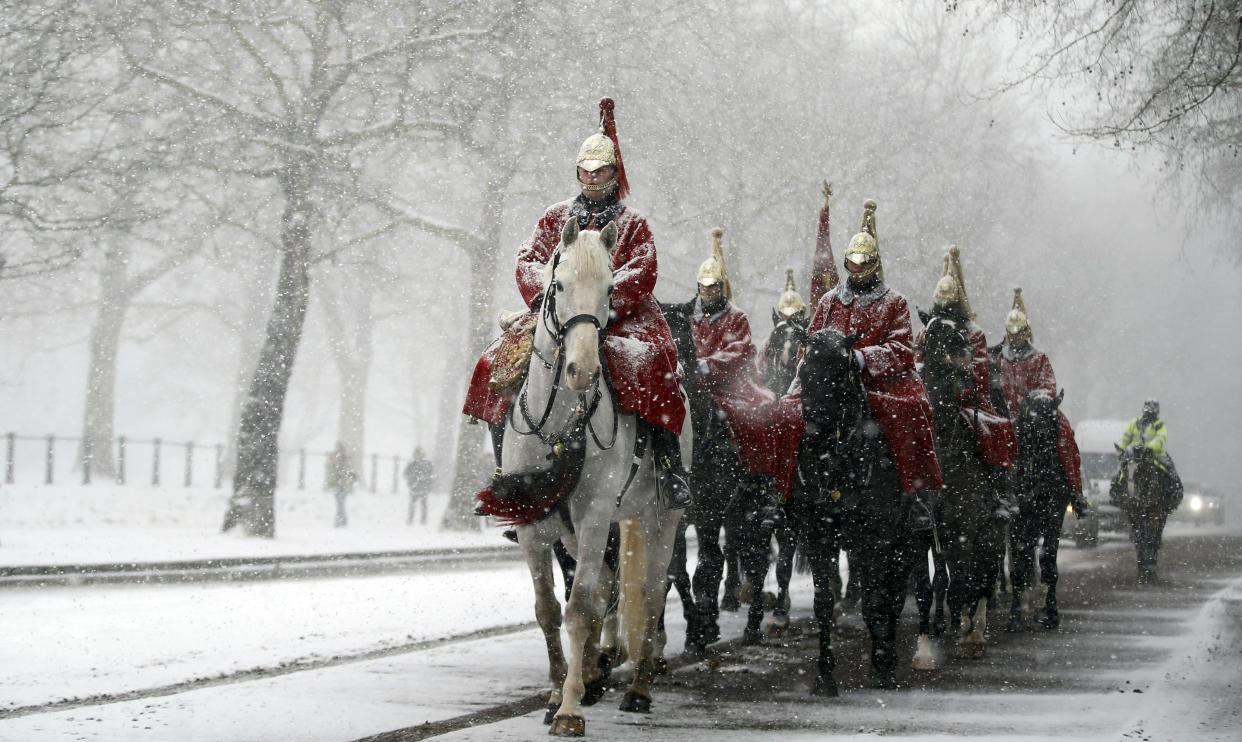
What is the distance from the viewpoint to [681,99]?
1134 inches

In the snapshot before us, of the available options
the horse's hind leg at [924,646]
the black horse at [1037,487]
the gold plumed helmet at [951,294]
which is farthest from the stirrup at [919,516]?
the black horse at [1037,487]

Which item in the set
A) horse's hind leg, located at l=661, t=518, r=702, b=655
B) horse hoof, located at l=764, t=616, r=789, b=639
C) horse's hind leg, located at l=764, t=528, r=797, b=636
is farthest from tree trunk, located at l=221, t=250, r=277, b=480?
horse's hind leg, located at l=661, t=518, r=702, b=655

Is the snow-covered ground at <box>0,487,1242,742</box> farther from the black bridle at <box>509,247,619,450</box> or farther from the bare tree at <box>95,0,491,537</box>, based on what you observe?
the bare tree at <box>95,0,491,537</box>

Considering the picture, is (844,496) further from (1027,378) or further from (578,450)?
(1027,378)

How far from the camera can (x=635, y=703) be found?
300 inches

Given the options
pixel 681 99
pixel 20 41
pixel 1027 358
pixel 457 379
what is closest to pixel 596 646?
pixel 1027 358

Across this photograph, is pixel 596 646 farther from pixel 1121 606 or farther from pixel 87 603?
pixel 1121 606

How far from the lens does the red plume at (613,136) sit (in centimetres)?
816

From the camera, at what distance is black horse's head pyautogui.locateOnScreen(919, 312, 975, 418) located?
10.4 meters

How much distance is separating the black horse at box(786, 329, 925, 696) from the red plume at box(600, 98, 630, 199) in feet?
4.85

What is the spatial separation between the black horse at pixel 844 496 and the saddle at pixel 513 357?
6.25 feet

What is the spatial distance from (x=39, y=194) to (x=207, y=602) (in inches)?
303

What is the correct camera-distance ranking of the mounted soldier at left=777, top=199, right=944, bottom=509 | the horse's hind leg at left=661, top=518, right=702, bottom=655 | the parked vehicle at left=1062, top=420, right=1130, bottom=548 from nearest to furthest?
the mounted soldier at left=777, top=199, right=944, bottom=509 → the horse's hind leg at left=661, top=518, right=702, bottom=655 → the parked vehicle at left=1062, top=420, right=1130, bottom=548

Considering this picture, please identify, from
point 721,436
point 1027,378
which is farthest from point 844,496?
point 1027,378
